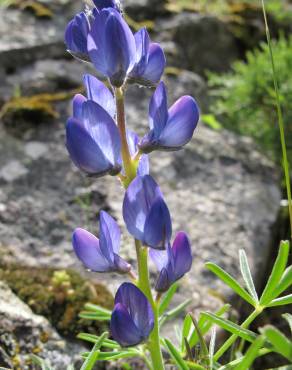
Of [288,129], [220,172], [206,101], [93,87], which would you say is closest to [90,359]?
[93,87]

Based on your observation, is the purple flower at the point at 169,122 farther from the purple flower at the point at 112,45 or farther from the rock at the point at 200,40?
the rock at the point at 200,40

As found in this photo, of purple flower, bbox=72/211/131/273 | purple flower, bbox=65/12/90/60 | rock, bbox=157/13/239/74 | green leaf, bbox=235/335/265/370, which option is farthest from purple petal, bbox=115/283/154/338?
rock, bbox=157/13/239/74

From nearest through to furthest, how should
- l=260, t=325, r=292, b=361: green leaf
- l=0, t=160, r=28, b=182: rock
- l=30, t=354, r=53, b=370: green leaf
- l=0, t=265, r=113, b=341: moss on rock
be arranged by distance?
l=260, t=325, r=292, b=361: green leaf, l=30, t=354, r=53, b=370: green leaf, l=0, t=265, r=113, b=341: moss on rock, l=0, t=160, r=28, b=182: rock

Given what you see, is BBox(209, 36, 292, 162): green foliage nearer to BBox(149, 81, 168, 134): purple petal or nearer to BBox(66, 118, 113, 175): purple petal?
BBox(149, 81, 168, 134): purple petal

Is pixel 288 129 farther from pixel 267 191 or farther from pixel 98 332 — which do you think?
pixel 98 332

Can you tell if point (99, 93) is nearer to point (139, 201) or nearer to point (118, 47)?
point (118, 47)
